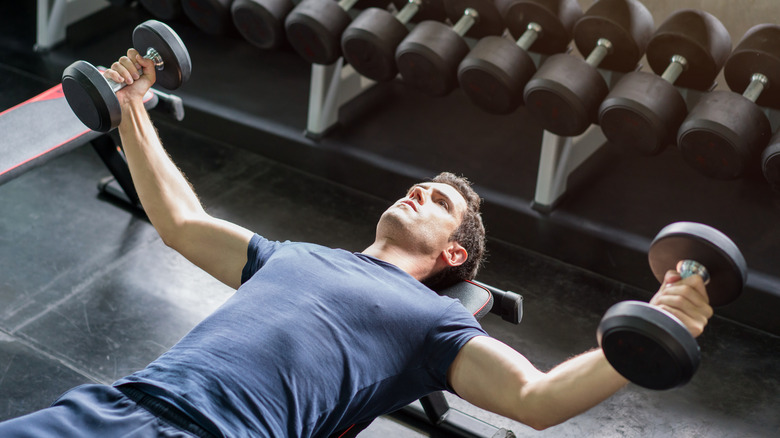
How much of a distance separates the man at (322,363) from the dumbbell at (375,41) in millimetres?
1199

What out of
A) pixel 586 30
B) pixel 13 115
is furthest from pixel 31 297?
pixel 586 30

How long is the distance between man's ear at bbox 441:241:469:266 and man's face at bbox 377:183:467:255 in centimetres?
2

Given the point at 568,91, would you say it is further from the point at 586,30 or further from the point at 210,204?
the point at 210,204

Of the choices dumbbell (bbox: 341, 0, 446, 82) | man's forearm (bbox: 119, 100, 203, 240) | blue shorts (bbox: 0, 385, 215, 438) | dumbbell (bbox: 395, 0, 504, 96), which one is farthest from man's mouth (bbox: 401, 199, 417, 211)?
dumbbell (bbox: 341, 0, 446, 82)

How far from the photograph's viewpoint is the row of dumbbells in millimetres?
2740

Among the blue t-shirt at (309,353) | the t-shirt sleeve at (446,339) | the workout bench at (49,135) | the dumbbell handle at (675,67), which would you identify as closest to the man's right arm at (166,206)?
the blue t-shirt at (309,353)

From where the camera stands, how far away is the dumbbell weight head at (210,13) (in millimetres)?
3480

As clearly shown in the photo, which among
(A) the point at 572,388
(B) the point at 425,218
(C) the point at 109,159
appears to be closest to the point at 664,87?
(B) the point at 425,218

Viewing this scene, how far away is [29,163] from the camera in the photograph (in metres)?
2.78

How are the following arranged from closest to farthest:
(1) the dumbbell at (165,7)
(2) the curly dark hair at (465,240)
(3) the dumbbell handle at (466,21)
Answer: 1. (2) the curly dark hair at (465,240)
2. (3) the dumbbell handle at (466,21)
3. (1) the dumbbell at (165,7)

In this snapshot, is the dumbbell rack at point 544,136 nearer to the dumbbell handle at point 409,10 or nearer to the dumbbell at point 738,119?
the dumbbell handle at point 409,10

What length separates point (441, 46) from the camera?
3.09 meters

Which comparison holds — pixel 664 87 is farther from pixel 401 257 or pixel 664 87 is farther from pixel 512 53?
pixel 401 257

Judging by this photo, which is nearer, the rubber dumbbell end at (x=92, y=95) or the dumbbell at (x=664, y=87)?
the rubber dumbbell end at (x=92, y=95)
